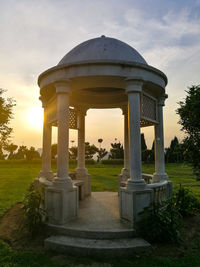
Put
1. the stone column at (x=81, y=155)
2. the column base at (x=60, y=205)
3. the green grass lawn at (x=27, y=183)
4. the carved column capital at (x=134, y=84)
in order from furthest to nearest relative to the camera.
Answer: the green grass lawn at (x=27, y=183) < the stone column at (x=81, y=155) < the carved column capital at (x=134, y=84) < the column base at (x=60, y=205)

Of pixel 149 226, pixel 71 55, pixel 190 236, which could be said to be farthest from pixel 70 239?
pixel 71 55

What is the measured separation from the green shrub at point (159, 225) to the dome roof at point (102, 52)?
5.42 meters

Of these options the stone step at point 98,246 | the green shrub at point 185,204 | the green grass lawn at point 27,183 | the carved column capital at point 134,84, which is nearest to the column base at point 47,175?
the green grass lawn at point 27,183

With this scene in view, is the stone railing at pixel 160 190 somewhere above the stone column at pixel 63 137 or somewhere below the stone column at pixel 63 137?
below

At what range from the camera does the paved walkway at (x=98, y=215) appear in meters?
6.21

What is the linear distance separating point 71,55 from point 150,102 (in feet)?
12.6

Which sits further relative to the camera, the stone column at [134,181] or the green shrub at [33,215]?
the stone column at [134,181]

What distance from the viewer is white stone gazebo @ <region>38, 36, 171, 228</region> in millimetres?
6512

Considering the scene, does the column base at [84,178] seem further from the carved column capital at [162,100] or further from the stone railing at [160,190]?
the carved column capital at [162,100]

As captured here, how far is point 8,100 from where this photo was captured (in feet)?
77.9

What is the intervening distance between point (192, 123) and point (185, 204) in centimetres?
365

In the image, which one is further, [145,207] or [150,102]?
[150,102]

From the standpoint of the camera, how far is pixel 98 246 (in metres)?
5.16

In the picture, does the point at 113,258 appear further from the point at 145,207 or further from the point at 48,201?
the point at 48,201
